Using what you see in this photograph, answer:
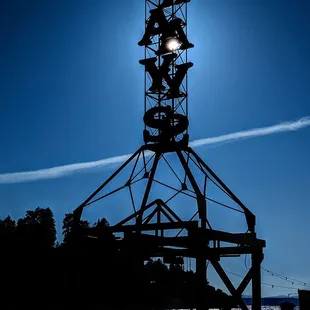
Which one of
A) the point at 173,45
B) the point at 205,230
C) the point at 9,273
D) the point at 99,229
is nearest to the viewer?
the point at 9,273

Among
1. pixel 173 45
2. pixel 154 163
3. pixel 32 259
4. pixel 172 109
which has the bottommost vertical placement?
pixel 32 259

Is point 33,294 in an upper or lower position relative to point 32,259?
lower

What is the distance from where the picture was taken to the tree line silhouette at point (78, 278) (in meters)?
21.5

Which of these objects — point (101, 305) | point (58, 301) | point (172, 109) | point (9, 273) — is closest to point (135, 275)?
point (101, 305)

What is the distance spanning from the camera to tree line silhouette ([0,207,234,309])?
21.5 m

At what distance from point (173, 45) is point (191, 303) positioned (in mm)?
15780

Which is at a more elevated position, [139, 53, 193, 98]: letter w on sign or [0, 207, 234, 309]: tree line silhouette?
[139, 53, 193, 98]: letter w on sign

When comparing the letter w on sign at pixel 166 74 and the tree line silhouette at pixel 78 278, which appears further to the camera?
the letter w on sign at pixel 166 74

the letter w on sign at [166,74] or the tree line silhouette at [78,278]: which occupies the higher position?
the letter w on sign at [166,74]

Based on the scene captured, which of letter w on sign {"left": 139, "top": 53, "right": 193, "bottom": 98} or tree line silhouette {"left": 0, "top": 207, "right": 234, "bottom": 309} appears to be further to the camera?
letter w on sign {"left": 139, "top": 53, "right": 193, "bottom": 98}

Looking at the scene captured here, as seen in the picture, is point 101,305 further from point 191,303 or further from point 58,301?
point 191,303

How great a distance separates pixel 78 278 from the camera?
75.7 ft

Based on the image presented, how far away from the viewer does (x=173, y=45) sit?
3275 cm

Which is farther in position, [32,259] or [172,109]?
[172,109]
